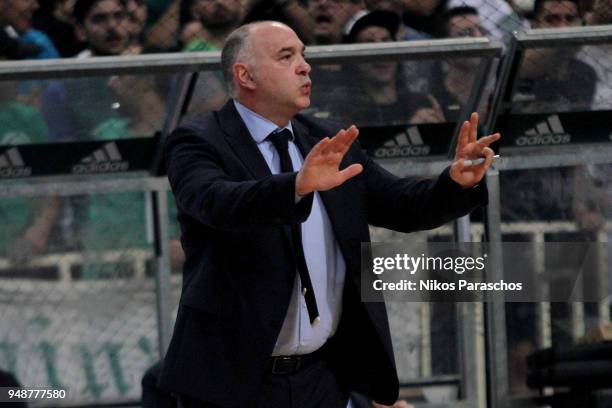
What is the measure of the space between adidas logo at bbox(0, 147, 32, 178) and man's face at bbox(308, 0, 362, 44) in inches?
56.2

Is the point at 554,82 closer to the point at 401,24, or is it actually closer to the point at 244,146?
the point at 401,24

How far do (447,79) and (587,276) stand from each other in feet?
3.58

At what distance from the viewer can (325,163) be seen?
2.94 m

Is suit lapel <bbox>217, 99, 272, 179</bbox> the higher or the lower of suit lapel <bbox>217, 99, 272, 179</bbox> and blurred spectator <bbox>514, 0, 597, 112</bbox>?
the lower

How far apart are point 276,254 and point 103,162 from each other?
240 cm

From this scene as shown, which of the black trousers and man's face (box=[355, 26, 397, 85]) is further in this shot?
man's face (box=[355, 26, 397, 85])

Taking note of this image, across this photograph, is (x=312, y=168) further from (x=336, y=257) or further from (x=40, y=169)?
(x=40, y=169)

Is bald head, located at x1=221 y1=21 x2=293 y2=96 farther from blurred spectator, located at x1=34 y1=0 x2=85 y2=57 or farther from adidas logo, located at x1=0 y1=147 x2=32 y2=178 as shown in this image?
blurred spectator, located at x1=34 y1=0 x2=85 y2=57

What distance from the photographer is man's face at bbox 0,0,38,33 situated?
5.73m

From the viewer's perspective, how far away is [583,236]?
18.1 feet

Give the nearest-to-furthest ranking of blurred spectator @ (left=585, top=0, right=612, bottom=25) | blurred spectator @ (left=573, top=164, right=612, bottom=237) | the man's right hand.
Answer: the man's right hand, blurred spectator @ (left=573, top=164, right=612, bottom=237), blurred spectator @ (left=585, top=0, right=612, bottom=25)

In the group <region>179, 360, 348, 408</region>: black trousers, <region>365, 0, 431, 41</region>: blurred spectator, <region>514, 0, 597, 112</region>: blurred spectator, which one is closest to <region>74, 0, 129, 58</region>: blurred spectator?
<region>365, 0, 431, 41</region>: blurred spectator

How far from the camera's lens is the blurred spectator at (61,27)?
584cm

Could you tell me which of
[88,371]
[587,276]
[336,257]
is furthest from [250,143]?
[88,371]
